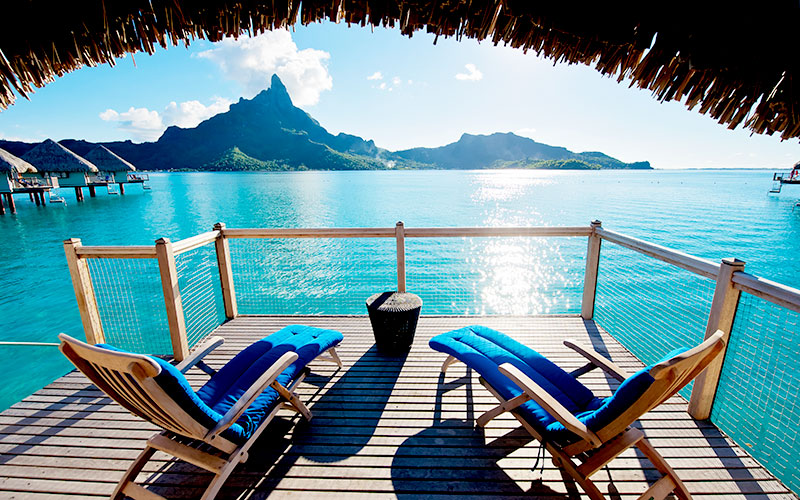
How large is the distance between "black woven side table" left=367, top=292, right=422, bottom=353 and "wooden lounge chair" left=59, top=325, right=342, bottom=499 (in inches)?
36.9

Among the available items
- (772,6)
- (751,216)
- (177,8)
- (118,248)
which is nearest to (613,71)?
(772,6)

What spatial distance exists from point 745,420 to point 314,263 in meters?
12.6

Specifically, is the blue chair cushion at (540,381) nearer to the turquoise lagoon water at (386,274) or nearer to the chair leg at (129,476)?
the turquoise lagoon water at (386,274)

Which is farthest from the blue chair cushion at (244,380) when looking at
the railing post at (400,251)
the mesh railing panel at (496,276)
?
the mesh railing panel at (496,276)

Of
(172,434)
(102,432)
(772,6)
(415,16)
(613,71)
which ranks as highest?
(415,16)

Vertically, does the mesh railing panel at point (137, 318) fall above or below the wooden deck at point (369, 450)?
below

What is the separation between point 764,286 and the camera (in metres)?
2.05

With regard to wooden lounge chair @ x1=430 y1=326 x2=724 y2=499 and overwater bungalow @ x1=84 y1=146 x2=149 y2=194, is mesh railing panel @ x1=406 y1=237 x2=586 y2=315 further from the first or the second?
overwater bungalow @ x1=84 y1=146 x2=149 y2=194

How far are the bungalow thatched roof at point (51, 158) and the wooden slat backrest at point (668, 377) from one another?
4787 cm

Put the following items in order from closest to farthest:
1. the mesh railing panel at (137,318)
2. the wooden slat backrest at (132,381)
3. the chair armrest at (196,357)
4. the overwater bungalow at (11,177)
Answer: the wooden slat backrest at (132,381)
the chair armrest at (196,357)
the mesh railing panel at (137,318)
the overwater bungalow at (11,177)

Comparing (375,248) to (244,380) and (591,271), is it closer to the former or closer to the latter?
(591,271)

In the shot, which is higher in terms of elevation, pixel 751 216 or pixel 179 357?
pixel 179 357

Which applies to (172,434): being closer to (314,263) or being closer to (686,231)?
(314,263)

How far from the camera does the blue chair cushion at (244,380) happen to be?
161cm
